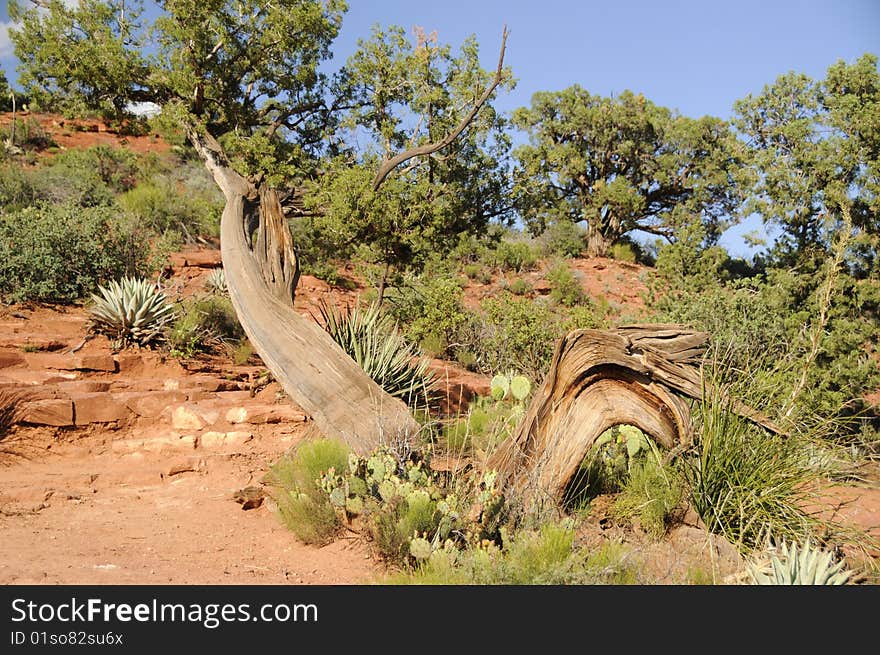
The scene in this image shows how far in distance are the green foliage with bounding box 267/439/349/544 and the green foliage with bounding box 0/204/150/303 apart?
8.48 meters

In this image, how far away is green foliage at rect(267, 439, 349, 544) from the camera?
558 centimetres

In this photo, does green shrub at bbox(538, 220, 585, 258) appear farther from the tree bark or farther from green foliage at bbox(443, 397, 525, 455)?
green foliage at bbox(443, 397, 525, 455)

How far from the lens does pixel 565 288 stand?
24641 mm

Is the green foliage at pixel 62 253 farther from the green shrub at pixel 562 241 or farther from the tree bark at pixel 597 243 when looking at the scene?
the tree bark at pixel 597 243

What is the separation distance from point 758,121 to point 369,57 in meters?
10.2

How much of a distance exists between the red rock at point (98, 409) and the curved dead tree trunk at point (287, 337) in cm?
Result: 178

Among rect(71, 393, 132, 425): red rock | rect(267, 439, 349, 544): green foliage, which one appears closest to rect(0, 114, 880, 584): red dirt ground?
rect(71, 393, 132, 425): red rock

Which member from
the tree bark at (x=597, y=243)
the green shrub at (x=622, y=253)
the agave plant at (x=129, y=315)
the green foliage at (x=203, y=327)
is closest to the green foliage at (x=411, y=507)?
the green foliage at (x=203, y=327)

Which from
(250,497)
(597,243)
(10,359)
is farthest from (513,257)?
(250,497)

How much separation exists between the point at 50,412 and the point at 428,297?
731 cm

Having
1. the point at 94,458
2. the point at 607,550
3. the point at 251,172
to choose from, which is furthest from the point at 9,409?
the point at 607,550

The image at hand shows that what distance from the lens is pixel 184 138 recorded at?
1109cm

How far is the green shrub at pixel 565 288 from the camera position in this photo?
24.0m
